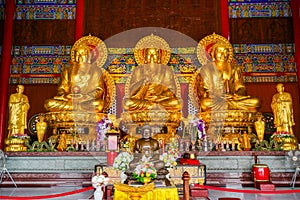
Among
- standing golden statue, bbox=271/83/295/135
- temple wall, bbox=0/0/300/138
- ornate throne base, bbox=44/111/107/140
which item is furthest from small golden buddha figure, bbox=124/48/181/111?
standing golden statue, bbox=271/83/295/135

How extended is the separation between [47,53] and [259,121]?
3984mm

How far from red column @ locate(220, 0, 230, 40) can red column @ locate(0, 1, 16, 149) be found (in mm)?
3905

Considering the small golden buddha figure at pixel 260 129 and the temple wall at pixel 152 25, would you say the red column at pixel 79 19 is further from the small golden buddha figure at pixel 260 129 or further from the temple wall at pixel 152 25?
the small golden buddha figure at pixel 260 129

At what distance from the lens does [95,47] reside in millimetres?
6891

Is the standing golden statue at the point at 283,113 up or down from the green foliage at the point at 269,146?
up

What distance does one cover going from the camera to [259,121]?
5488 mm

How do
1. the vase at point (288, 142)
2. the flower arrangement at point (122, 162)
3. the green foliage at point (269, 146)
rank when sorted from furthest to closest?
the vase at point (288, 142) < the green foliage at point (269, 146) < the flower arrangement at point (122, 162)

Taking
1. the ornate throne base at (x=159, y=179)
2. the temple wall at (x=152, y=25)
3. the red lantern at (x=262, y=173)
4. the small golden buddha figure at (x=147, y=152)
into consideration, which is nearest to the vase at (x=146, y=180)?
the ornate throne base at (x=159, y=179)

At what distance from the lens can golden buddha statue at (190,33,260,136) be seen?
5867 mm

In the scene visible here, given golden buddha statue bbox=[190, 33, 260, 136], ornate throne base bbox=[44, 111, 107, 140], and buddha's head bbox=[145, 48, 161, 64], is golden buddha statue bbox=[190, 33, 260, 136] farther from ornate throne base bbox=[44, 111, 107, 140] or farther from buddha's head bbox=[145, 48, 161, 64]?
ornate throne base bbox=[44, 111, 107, 140]

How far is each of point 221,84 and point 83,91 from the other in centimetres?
241

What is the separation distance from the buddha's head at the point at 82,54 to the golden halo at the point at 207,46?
2.03 metres

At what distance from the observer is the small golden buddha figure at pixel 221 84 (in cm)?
593

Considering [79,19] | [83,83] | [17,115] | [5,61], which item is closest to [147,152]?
[17,115]
